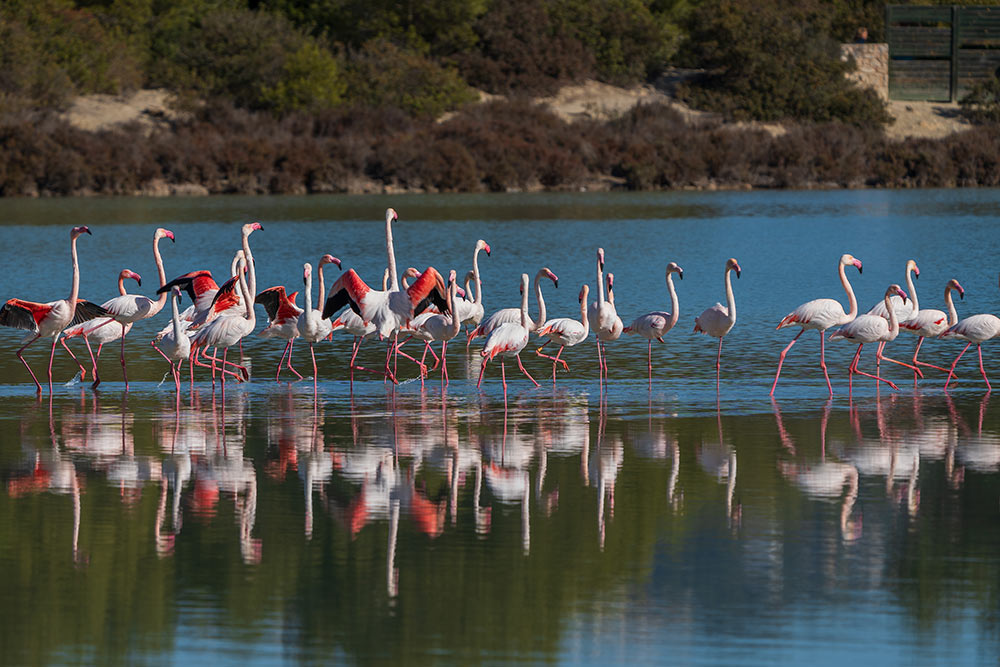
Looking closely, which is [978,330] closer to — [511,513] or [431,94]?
[511,513]

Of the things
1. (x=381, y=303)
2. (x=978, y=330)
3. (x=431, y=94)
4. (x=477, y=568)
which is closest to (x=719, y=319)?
(x=978, y=330)

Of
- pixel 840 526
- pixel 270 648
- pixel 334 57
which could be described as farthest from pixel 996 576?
pixel 334 57

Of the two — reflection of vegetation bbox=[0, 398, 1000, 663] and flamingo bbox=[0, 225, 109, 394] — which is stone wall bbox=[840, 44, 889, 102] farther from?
reflection of vegetation bbox=[0, 398, 1000, 663]

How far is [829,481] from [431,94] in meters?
42.9

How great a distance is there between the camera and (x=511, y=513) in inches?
313

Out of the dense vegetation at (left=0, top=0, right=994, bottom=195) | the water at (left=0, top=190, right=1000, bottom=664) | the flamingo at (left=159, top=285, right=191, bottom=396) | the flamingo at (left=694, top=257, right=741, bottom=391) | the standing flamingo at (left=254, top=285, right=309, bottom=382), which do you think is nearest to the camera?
the water at (left=0, top=190, right=1000, bottom=664)

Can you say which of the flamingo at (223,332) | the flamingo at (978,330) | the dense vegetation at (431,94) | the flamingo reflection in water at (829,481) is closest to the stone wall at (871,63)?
the dense vegetation at (431,94)

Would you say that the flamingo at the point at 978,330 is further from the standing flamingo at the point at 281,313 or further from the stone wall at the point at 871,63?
the stone wall at the point at 871,63

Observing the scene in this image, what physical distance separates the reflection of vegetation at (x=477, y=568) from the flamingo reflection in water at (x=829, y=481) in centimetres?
7

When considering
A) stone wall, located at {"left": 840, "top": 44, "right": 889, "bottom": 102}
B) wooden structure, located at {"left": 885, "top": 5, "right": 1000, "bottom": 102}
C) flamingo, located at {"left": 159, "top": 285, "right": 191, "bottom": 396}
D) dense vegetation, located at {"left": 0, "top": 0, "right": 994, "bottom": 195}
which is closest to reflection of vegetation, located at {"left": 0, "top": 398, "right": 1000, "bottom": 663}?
flamingo, located at {"left": 159, "top": 285, "right": 191, "bottom": 396}

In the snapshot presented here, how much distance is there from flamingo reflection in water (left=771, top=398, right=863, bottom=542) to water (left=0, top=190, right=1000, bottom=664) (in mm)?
28

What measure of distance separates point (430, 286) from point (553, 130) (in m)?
35.2

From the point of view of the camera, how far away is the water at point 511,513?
611cm

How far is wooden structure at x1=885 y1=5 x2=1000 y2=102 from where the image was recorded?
56219 mm
